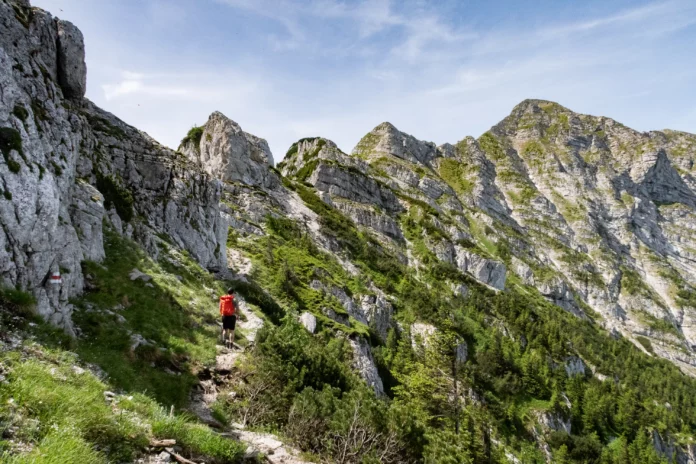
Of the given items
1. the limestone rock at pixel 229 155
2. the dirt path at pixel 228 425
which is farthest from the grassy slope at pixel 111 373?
the limestone rock at pixel 229 155

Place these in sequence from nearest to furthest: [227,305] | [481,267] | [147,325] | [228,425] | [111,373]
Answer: [111,373], [228,425], [147,325], [227,305], [481,267]

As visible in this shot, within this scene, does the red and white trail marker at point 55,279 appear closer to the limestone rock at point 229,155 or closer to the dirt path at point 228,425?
the dirt path at point 228,425

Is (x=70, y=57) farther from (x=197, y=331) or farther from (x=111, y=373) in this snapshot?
(x=111, y=373)

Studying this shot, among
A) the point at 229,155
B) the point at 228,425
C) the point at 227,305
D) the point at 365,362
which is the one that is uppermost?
the point at 229,155

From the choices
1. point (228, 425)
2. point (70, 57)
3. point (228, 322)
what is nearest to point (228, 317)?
point (228, 322)

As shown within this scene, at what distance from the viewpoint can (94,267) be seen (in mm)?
19703

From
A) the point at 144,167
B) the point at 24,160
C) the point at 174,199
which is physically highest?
the point at 144,167

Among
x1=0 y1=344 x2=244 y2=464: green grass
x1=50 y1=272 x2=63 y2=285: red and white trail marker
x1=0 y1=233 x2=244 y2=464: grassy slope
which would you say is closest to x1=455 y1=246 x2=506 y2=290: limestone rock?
x1=0 y1=233 x2=244 y2=464: grassy slope

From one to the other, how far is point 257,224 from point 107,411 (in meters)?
68.7

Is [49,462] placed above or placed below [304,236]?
below

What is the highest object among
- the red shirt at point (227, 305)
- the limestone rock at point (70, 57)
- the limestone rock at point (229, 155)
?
the limestone rock at point (229, 155)

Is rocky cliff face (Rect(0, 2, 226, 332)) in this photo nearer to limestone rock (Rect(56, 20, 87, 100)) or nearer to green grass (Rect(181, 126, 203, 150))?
limestone rock (Rect(56, 20, 87, 100))

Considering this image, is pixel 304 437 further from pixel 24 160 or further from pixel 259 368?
pixel 24 160

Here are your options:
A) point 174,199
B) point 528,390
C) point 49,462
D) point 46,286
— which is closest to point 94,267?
point 46,286
